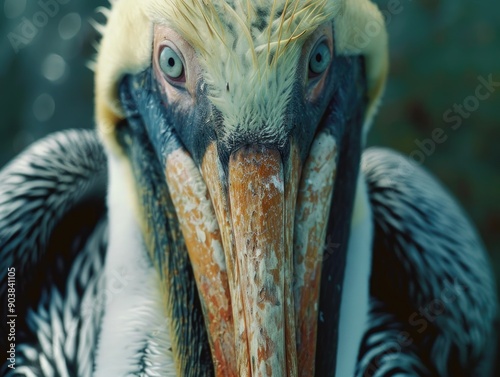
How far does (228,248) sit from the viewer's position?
1715mm

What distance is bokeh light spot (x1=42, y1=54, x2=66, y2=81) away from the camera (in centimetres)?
460

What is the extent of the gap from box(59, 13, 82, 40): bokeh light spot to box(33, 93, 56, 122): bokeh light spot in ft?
1.30

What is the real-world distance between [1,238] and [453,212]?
5.75 ft

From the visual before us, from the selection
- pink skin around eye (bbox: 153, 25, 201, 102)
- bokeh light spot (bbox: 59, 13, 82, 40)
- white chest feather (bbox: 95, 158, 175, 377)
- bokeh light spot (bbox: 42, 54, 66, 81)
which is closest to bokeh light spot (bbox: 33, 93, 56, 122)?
bokeh light spot (bbox: 42, 54, 66, 81)

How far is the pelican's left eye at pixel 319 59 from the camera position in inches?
71.9

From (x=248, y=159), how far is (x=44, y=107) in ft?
10.6

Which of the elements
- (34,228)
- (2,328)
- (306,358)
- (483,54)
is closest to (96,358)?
(2,328)

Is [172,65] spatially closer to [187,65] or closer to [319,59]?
[187,65]

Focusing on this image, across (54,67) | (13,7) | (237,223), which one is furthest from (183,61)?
(13,7)

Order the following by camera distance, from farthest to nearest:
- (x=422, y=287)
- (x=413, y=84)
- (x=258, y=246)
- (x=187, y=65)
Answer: (x=413, y=84), (x=422, y=287), (x=187, y=65), (x=258, y=246)

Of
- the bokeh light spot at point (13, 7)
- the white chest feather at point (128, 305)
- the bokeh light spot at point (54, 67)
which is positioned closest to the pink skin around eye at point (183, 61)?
the white chest feather at point (128, 305)

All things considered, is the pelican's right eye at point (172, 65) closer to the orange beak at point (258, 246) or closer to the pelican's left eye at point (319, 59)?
the orange beak at point (258, 246)

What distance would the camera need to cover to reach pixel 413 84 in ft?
14.3

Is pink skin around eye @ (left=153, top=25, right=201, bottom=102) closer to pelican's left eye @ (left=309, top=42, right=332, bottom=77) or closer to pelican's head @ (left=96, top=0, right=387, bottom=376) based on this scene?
pelican's head @ (left=96, top=0, right=387, bottom=376)
